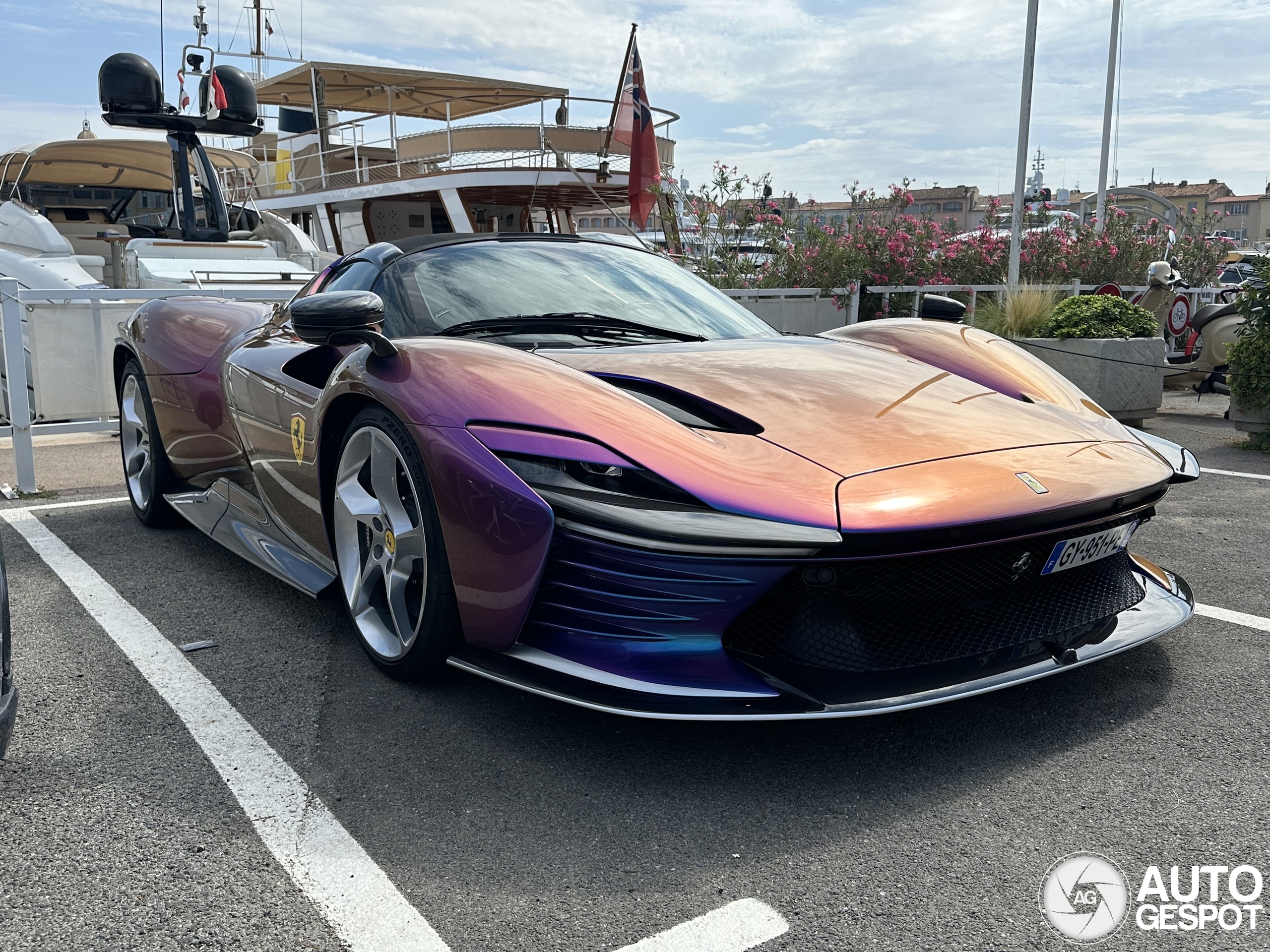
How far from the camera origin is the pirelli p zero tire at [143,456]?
170 inches

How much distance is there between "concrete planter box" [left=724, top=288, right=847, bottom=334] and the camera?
10.3 m

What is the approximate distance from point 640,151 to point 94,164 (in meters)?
6.14

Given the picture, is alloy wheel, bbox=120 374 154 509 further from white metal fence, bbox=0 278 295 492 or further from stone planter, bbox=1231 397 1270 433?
stone planter, bbox=1231 397 1270 433

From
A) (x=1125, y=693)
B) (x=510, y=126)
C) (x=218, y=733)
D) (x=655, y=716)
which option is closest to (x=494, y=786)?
(x=655, y=716)

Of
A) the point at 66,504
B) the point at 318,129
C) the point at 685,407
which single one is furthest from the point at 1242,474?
the point at 318,129

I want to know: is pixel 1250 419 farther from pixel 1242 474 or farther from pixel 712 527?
pixel 712 527

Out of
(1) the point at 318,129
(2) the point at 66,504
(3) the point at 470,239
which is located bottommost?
(2) the point at 66,504

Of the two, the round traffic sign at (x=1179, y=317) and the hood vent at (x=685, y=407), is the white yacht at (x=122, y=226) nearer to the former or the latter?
the hood vent at (x=685, y=407)

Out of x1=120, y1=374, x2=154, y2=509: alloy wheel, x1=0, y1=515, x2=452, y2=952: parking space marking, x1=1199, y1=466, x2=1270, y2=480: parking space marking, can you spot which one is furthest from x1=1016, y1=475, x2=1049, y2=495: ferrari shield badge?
x1=1199, y1=466, x2=1270, y2=480: parking space marking

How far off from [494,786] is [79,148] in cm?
1111

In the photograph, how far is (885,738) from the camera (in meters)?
2.33

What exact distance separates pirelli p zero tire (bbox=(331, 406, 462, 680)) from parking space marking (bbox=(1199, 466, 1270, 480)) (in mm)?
4395

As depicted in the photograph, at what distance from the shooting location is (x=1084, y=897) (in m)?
1.75

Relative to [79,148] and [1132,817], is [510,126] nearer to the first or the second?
[79,148]
